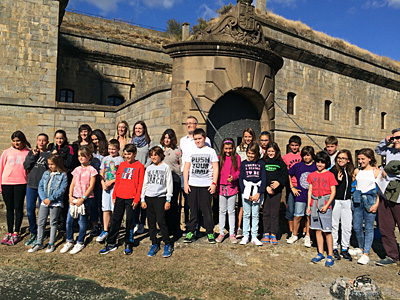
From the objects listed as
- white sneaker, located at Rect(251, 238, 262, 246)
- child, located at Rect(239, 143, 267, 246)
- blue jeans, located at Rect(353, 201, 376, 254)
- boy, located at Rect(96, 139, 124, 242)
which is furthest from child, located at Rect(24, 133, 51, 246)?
blue jeans, located at Rect(353, 201, 376, 254)

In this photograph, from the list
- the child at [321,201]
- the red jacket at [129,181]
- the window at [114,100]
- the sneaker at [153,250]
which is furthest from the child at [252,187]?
the window at [114,100]

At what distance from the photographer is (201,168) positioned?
5.52m

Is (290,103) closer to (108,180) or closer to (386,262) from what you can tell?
(386,262)

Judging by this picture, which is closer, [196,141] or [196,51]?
[196,141]

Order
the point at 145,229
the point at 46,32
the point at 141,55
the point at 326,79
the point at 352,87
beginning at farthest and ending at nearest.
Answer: the point at 352,87
the point at 326,79
the point at 141,55
the point at 46,32
the point at 145,229

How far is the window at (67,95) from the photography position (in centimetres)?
1623

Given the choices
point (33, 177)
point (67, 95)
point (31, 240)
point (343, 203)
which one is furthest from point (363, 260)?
point (67, 95)

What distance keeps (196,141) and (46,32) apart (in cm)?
1063

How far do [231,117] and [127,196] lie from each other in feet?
14.7

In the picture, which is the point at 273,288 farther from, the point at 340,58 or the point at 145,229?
the point at 340,58

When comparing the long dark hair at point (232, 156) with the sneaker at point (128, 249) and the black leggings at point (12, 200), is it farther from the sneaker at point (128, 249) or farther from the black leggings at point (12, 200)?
the black leggings at point (12, 200)

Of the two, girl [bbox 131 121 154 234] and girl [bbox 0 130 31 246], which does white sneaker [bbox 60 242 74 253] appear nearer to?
girl [bbox 0 130 31 246]

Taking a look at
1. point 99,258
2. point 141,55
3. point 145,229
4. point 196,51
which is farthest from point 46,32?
point 99,258

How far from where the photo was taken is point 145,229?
249 inches
